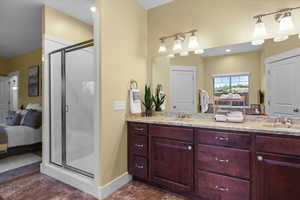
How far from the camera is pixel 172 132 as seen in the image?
6.24 ft

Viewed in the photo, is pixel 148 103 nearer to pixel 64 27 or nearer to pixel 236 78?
pixel 236 78

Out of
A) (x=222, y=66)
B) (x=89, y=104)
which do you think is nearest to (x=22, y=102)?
(x=89, y=104)

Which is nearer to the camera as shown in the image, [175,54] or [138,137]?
[138,137]

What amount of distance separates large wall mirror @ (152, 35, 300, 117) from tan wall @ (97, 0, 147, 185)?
50cm

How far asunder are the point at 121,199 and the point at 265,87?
6.91ft

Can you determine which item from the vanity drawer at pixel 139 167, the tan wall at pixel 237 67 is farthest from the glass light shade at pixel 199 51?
the vanity drawer at pixel 139 167

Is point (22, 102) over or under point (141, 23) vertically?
under

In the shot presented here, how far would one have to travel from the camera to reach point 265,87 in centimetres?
189

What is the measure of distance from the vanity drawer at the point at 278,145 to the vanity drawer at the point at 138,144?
1224mm

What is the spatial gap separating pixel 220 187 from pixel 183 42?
1.86m

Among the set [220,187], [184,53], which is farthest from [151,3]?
[220,187]

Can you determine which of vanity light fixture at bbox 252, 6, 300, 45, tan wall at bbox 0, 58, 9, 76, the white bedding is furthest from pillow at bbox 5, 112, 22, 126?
vanity light fixture at bbox 252, 6, 300, 45

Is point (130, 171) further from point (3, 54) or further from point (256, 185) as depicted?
point (3, 54)

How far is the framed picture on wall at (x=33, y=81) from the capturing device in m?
4.72
